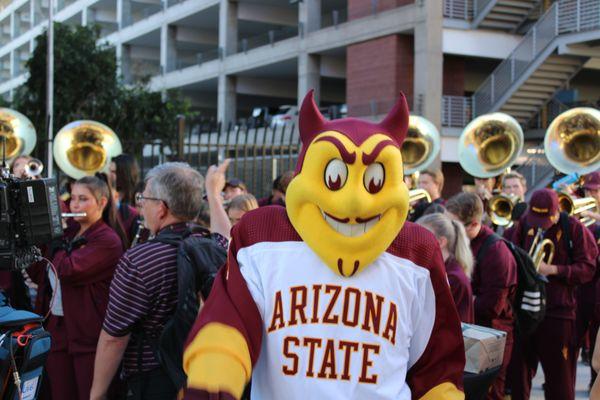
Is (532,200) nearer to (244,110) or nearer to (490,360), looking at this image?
(490,360)

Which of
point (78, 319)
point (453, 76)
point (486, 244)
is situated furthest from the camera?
point (453, 76)

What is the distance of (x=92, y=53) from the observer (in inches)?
786

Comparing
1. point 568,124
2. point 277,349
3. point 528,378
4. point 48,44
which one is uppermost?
point 48,44

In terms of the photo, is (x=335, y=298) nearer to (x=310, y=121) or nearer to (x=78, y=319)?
(x=310, y=121)

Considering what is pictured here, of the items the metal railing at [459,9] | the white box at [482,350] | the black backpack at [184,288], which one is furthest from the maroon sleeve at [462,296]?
the metal railing at [459,9]

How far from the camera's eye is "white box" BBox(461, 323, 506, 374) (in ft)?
10.7

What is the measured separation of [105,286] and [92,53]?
16637 mm

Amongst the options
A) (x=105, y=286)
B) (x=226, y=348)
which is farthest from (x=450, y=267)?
(x=226, y=348)

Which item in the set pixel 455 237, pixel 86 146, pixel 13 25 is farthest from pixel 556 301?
pixel 13 25

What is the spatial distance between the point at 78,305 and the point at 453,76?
1964 cm

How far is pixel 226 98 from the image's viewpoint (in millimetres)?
31234

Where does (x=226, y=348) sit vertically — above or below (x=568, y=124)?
below

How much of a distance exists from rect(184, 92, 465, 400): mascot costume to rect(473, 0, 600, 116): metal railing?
1819 centimetres

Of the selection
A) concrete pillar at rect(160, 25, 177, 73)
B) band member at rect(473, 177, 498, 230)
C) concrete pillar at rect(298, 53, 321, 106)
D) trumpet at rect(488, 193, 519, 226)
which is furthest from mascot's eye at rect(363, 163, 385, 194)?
concrete pillar at rect(160, 25, 177, 73)
